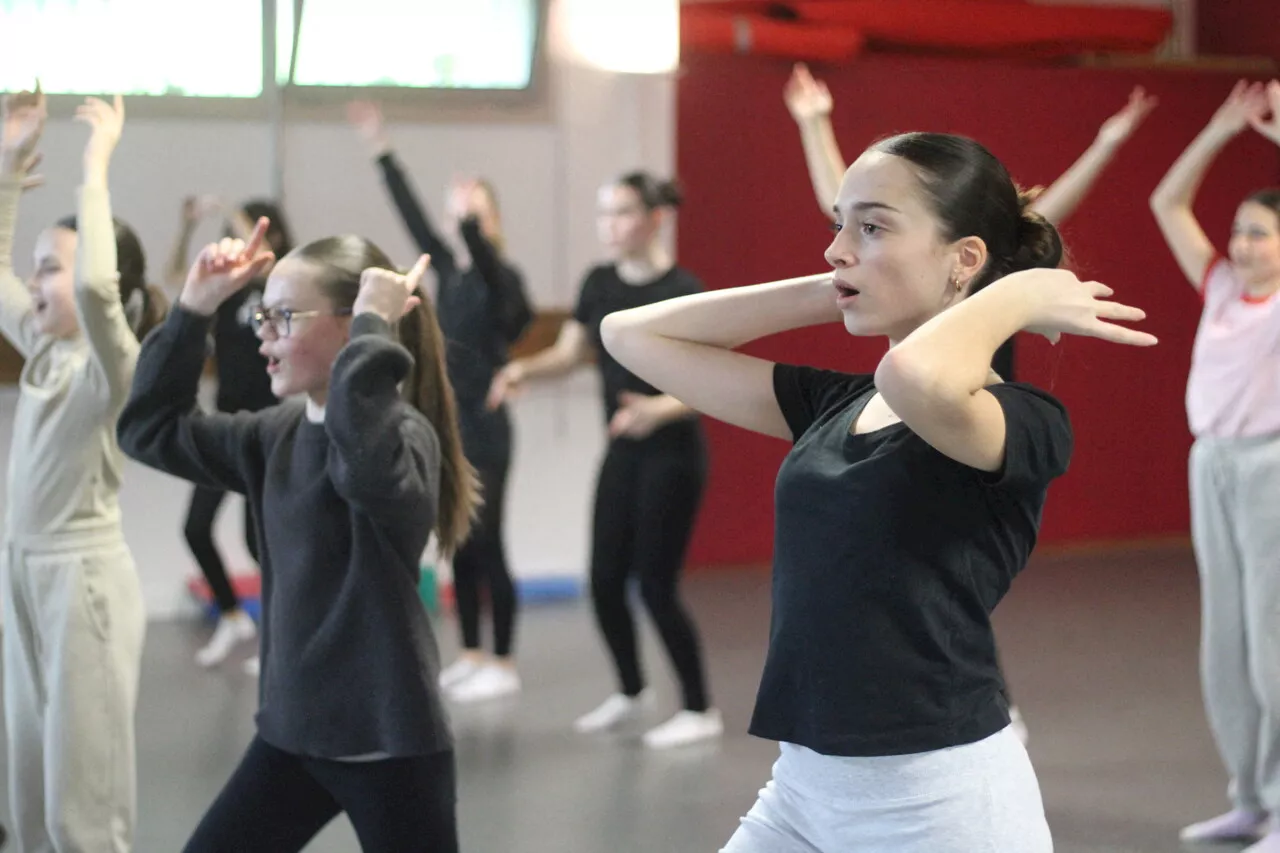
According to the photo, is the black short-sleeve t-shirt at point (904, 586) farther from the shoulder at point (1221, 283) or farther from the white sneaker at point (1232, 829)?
the shoulder at point (1221, 283)

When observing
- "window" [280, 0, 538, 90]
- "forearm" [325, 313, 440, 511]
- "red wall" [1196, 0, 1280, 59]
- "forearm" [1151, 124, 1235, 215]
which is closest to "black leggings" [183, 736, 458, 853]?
"forearm" [325, 313, 440, 511]

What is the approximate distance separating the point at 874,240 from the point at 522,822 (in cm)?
226

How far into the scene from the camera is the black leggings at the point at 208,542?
207 inches

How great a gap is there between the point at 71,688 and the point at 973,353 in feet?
6.06

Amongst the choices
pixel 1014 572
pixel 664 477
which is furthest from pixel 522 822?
pixel 1014 572

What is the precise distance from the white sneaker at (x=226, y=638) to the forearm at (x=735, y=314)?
361 centimetres

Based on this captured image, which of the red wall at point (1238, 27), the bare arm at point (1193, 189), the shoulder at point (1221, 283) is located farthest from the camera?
the red wall at point (1238, 27)

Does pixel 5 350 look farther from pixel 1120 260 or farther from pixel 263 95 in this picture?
pixel 1120 260

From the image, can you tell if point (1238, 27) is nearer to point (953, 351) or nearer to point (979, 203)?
point (979, 203)

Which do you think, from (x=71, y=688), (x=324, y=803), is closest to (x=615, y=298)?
(x=71, y=688)

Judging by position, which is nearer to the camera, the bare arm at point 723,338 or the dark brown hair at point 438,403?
the bare arm at point 723,338

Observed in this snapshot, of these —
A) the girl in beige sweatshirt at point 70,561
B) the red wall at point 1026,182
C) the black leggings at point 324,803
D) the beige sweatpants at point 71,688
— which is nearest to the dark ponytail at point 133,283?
the girl in beige sweatshirt at point 70,561

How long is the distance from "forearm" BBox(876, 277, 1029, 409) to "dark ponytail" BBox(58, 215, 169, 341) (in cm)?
186

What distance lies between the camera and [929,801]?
5.27ft
